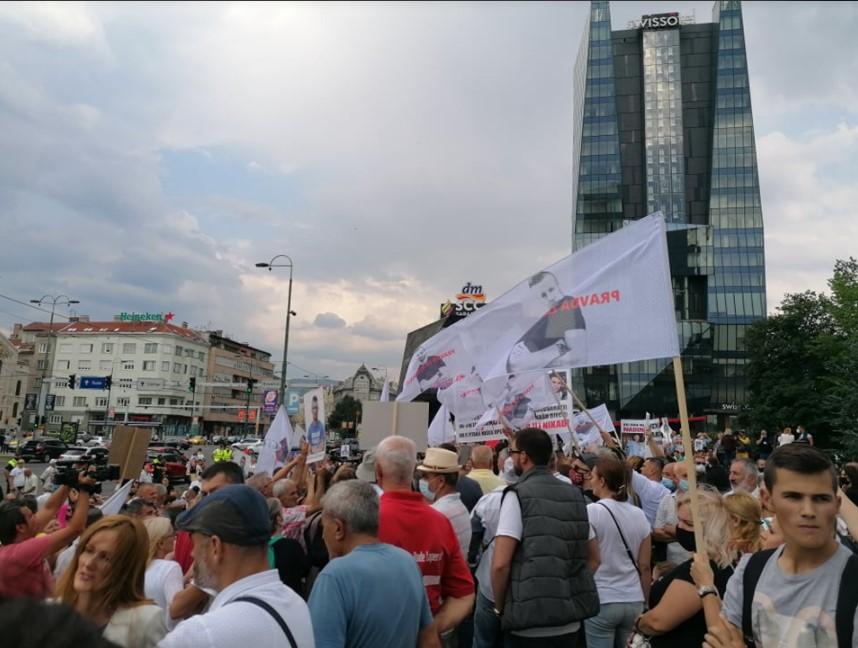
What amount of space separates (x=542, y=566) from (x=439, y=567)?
0.70 meters

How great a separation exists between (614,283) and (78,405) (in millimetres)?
112258

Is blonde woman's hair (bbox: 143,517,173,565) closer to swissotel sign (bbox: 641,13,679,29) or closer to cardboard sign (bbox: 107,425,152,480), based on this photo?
cardboard sign (bbox: 107,425,152,480)

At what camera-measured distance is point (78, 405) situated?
329 feet

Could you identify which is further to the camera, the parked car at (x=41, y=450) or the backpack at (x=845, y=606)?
the parked car at (x=41, y=450)

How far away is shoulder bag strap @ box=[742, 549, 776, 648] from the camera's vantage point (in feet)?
8.00

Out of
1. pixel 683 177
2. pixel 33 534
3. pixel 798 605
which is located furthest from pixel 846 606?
pixel 683 177

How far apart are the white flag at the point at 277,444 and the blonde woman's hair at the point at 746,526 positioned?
7.72 meters

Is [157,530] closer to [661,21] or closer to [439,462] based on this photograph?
[439,462]

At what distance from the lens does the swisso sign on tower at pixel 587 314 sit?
14.2ft

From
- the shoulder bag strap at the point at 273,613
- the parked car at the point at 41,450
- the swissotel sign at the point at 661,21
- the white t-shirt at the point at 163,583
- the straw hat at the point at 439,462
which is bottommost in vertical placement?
the parked car at the point at 41,450

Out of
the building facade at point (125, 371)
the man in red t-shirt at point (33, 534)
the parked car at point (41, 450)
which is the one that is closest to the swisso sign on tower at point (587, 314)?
the man in red t-shirt at point (33, 534)

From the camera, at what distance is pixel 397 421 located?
715 centimetres

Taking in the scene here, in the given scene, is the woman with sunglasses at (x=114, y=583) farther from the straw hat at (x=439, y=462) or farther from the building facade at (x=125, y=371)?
the building facade at (x=125, y=371)

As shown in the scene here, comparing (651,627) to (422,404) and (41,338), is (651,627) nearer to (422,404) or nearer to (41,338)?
(422,404)
